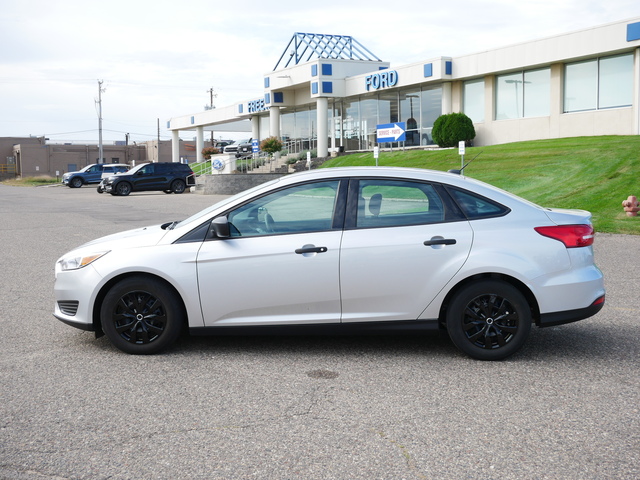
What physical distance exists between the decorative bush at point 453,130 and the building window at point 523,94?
5.57ft

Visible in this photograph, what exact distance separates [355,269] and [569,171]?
2049 cm

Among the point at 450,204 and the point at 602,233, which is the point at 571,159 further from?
the point at 450,204

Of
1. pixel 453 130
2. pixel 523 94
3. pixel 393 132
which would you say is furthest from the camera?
pixel 453 130

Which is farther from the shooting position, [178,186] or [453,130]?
[178,186]

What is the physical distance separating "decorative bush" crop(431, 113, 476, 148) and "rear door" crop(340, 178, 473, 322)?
3029 cm

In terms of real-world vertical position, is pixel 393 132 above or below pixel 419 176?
above

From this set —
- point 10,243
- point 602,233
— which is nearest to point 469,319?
point 602,233

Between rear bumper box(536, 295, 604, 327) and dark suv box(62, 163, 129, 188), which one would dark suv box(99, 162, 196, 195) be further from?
rear bumper box(536, 295, 604, 327)

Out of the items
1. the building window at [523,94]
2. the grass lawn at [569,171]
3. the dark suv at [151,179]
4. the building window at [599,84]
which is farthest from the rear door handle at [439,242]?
the dark suv at [151,179]

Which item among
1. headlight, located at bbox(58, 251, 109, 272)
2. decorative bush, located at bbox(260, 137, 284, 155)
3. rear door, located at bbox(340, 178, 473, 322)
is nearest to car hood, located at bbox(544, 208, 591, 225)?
rear door, located at bbox(340, 178, 473, 322)

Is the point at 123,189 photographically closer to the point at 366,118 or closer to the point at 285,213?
the point at 366,118

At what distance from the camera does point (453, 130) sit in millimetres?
35125

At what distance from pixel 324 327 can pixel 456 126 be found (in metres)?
30.9

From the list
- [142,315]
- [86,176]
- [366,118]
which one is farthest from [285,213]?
[86,176]
